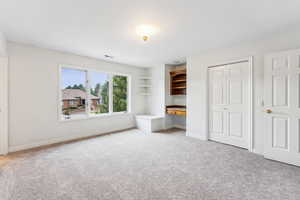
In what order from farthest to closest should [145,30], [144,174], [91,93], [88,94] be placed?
[91,93], [88,94], [145,30], [144,174]

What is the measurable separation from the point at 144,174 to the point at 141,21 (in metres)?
2.41

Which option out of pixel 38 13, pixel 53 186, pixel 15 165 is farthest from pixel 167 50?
pixel 15 165

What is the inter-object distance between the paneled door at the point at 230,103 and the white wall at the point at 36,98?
3.66 m

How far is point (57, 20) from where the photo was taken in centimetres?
234

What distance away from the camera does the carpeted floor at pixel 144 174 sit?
182 centimetres

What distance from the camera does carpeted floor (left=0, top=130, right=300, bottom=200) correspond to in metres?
1.82

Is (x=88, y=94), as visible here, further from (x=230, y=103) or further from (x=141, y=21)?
(x=230, y=103)

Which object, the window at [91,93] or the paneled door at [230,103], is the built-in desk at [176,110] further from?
the window at [91,93]

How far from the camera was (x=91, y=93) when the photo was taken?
4656 mm

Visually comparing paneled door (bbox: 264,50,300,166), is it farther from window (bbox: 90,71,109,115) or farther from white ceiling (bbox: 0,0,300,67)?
window (bbox: 90,71,109,115)

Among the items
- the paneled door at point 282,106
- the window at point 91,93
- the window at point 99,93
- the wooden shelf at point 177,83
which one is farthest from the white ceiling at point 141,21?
the wooden shelf at point 177,83

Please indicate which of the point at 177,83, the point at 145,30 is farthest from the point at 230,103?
the point at 145,30

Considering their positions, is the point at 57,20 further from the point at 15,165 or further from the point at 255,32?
the point at 255,32

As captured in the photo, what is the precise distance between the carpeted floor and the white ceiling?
2.40 m
